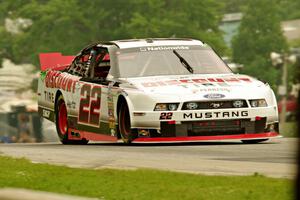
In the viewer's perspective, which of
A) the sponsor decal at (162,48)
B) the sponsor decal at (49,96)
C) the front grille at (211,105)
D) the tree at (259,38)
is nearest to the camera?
the front grille at (211,105)

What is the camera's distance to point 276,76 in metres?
112

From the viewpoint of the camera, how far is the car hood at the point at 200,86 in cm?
1505

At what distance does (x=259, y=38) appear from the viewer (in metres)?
116

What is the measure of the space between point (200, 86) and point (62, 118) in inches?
138

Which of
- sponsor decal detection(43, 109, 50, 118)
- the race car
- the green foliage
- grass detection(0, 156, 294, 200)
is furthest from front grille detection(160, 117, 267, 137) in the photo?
the green foliage

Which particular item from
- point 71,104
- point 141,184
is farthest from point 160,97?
point 141,184

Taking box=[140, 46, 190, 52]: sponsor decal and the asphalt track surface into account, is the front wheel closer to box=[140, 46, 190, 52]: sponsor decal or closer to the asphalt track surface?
box=[140, 46, 190, 52]: sponsor decal

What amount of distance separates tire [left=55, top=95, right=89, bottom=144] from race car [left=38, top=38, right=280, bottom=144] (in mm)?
14

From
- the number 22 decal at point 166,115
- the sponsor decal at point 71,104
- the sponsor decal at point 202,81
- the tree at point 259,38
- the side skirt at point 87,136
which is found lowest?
the tree at point 259,38

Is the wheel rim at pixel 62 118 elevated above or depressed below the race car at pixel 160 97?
below

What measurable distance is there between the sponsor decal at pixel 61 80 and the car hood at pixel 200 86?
1809 mm

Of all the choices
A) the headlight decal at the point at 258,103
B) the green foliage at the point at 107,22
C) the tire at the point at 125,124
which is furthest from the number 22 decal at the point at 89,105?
the green foliage at the point at 107,22

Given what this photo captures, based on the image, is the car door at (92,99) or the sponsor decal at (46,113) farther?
the sponsor decal at (46,113)

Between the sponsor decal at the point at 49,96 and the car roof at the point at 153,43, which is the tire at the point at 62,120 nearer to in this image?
the sponsor decal at the point at 49,96
